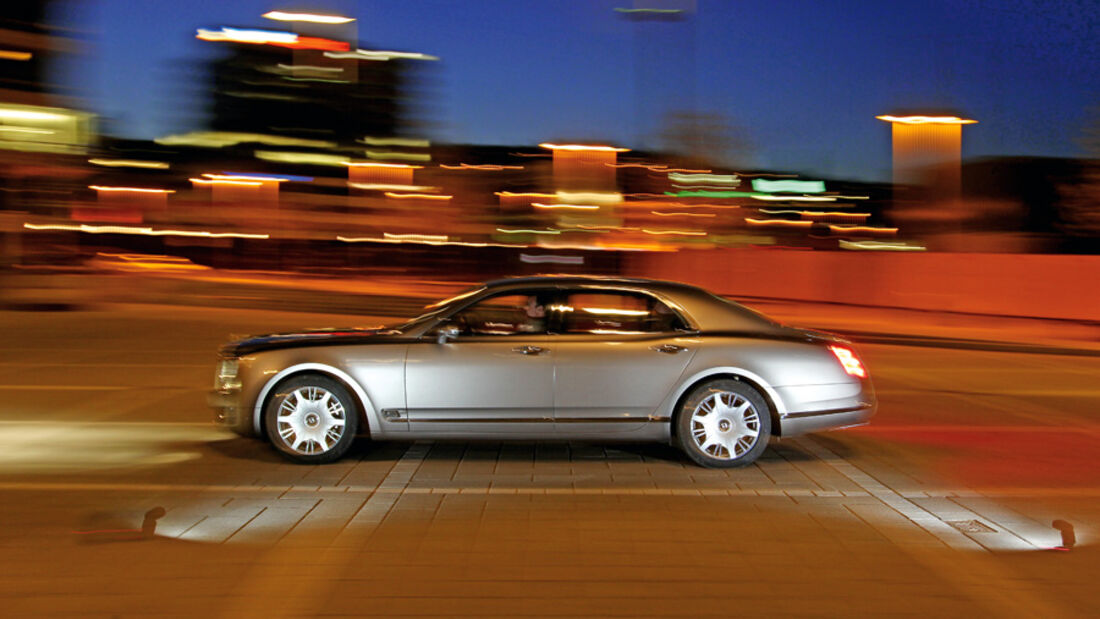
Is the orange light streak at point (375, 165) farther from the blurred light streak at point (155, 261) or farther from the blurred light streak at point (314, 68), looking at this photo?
the blurred light streak at point (155, 261)

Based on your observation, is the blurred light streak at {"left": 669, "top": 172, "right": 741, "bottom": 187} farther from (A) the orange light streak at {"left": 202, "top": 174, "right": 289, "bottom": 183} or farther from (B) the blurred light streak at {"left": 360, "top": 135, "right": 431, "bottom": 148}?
(A) the orange light streak at {"left": 202, "top": 174, "right": 289, "bottom": 183}

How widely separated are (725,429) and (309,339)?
302 cm

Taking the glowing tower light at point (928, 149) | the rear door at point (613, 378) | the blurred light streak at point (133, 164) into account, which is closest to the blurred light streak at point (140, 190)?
the blurred light streak at point (133, 164)

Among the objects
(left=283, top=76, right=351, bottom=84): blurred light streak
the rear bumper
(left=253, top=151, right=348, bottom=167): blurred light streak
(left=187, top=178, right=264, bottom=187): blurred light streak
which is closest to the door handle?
the rear bumper

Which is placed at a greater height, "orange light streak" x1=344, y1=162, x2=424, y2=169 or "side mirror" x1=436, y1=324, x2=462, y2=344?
"orange light streak" x1=344, y1=162, x2=424, y2=169

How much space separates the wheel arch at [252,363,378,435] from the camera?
774cm

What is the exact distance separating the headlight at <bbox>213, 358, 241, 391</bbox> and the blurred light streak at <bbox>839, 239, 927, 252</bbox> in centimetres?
2407

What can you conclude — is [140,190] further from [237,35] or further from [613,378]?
[613,378]

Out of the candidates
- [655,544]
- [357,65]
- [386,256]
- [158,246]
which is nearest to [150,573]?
[655,544]

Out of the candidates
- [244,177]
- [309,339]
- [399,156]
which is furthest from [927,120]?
[244,177]

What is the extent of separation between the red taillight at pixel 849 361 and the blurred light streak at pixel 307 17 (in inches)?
2167

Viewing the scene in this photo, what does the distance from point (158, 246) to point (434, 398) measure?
217ft

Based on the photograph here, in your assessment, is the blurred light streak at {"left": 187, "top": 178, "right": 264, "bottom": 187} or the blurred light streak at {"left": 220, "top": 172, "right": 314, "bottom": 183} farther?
the blurred light streak at {"left": 220, "top": 172, "right": 314, "bottom": 183}

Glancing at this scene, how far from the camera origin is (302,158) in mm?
90938
